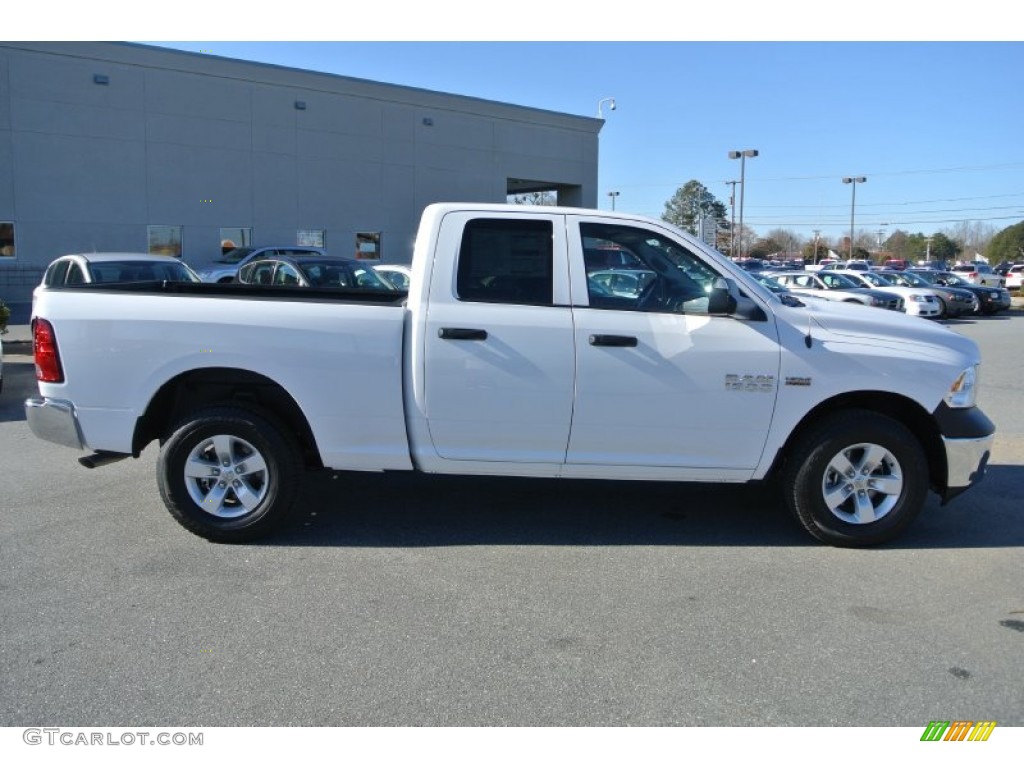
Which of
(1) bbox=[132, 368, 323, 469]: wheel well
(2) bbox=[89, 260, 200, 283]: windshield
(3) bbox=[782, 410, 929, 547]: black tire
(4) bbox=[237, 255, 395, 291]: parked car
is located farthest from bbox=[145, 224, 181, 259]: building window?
(3) bbox=[782, 410, 929, 547]: black tire

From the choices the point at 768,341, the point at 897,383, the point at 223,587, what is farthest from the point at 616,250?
the point at 223,587

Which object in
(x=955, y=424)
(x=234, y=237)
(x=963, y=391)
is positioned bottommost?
(x=955, y=424)

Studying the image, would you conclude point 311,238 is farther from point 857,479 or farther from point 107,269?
point 857,479

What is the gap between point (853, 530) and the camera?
16.7 feet

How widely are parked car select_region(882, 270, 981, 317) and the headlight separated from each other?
2234 centimetres

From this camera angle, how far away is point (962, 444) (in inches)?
196

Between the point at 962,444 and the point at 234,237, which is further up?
the point at 234,237

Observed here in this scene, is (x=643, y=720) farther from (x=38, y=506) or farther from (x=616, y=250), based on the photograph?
(x=38, y=506)

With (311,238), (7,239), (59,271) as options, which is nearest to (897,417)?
(59,271)

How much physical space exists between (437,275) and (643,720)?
9.08 ft

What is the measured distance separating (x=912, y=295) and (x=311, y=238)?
1960 cm

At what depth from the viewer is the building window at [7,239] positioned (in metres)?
24.5
